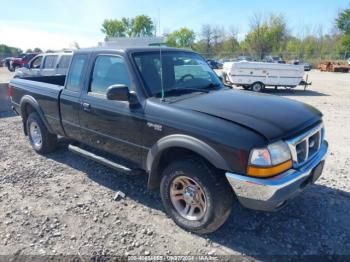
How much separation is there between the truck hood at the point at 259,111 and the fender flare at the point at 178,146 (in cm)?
33

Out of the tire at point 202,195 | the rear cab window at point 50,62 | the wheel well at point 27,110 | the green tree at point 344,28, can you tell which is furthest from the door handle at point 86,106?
the green tree at point 344,28

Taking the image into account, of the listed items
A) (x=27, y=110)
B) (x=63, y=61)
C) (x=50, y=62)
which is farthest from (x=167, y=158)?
(x=50, y=62)

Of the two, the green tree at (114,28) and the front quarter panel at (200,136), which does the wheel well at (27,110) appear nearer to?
the front quarter panel at (200,136)

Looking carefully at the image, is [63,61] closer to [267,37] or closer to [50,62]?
[50,62]

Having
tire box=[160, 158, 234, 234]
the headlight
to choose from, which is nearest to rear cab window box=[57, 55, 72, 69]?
tire box=[160, 158, 234, 234]

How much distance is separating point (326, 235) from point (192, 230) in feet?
4.71

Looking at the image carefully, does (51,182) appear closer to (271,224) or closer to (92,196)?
(92,196)

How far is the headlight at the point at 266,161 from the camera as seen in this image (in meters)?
2.70

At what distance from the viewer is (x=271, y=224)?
3.49m

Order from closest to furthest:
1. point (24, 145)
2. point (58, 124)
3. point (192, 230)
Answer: point (192, 230)
point (58, 124)
point (24, 145)

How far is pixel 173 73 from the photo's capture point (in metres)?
3.97

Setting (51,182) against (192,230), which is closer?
(192,230)

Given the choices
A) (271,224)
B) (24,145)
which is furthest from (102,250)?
(24,145)

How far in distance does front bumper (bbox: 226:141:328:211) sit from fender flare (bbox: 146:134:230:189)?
0.60 ft
